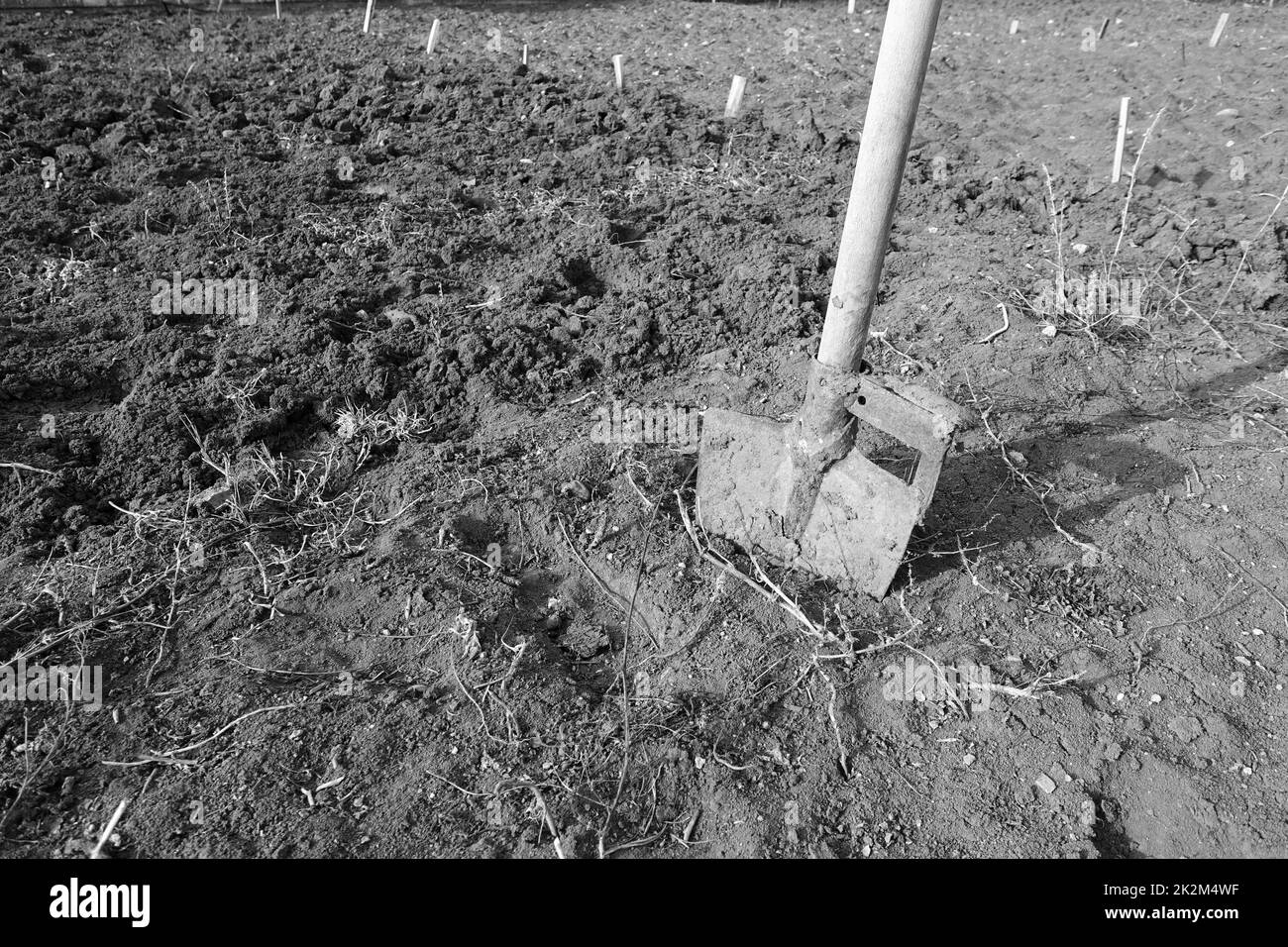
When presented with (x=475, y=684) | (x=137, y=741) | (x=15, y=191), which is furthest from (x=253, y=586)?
(x=15, y=191)

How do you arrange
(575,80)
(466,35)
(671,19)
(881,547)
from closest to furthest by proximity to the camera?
(881,547), (575,80), (466,35), (671,19)

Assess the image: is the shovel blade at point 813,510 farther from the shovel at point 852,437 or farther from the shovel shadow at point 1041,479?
the shovel shadow at point 1041,479

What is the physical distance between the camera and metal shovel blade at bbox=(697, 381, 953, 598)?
2867 mm

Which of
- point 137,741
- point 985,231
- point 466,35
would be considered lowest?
point 137,741

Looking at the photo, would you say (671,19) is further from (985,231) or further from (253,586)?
(253,586)

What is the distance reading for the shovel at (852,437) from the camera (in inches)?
103

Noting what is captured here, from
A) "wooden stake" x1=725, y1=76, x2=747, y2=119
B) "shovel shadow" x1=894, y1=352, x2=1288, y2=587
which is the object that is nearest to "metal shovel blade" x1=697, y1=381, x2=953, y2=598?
"shovel shadow" x1=894, y1=352, x2=1288, y2=587

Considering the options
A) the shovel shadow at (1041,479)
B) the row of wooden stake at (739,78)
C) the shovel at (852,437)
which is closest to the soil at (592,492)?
the shovel shadow at (1041,479)

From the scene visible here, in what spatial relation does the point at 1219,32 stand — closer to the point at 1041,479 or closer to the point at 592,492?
the point at 1041,479

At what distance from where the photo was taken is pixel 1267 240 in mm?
4723

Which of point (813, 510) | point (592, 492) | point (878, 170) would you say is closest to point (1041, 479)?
point (813, 510)

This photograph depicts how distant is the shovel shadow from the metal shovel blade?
21 cm

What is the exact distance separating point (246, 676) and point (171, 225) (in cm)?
345

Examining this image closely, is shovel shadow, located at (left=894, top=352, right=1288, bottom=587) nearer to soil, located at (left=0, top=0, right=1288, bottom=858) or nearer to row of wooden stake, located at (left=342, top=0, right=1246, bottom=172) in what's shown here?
soil, located at (left=0, top=0, right=1288, bottom=858)
